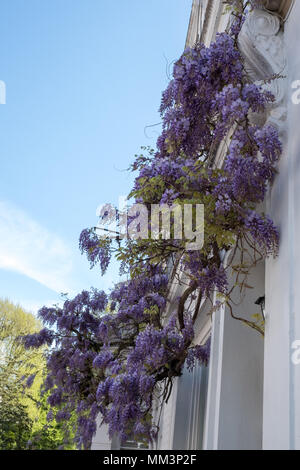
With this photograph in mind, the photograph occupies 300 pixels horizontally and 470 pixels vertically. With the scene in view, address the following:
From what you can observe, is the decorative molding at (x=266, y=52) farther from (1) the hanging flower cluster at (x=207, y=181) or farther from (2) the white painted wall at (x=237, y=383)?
(2) the white painted wall at (x=237, y=383)

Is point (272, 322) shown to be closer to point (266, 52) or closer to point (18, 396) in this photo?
point (266, 52)

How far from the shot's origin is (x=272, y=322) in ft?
7.58

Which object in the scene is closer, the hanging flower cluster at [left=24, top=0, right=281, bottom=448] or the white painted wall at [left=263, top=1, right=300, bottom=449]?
the white painted wall at [left=263, top=1, right=300, bottom=449]

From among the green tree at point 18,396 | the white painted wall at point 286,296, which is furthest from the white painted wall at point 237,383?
the green tree at point 18,396

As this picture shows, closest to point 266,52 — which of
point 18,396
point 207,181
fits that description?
point 207,181

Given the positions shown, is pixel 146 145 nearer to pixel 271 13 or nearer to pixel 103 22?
pixel 271 13

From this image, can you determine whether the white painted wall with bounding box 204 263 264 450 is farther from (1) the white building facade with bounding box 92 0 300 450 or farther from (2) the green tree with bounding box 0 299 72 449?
(2) the green tree with bounding box 0 299 72 449

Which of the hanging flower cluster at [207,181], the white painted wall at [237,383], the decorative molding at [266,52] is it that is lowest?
the white painted wall at [237,383]

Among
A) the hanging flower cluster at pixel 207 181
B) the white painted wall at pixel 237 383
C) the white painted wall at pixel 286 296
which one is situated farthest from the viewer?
the white painted wall at pixel 237 383

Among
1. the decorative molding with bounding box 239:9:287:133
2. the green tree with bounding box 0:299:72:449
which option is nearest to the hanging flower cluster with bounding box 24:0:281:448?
the decorative molding with bounding box 239:9:287:133

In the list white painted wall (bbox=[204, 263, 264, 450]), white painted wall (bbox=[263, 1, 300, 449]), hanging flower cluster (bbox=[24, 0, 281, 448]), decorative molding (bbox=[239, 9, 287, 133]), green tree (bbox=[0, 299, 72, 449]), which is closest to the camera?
white painted wall (bbox=[263, 1, 300, 449])

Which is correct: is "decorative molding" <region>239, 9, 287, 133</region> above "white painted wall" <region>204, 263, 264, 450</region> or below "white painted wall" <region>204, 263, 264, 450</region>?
above

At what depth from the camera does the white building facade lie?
2.06m

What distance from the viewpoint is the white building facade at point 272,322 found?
81.1 inches
